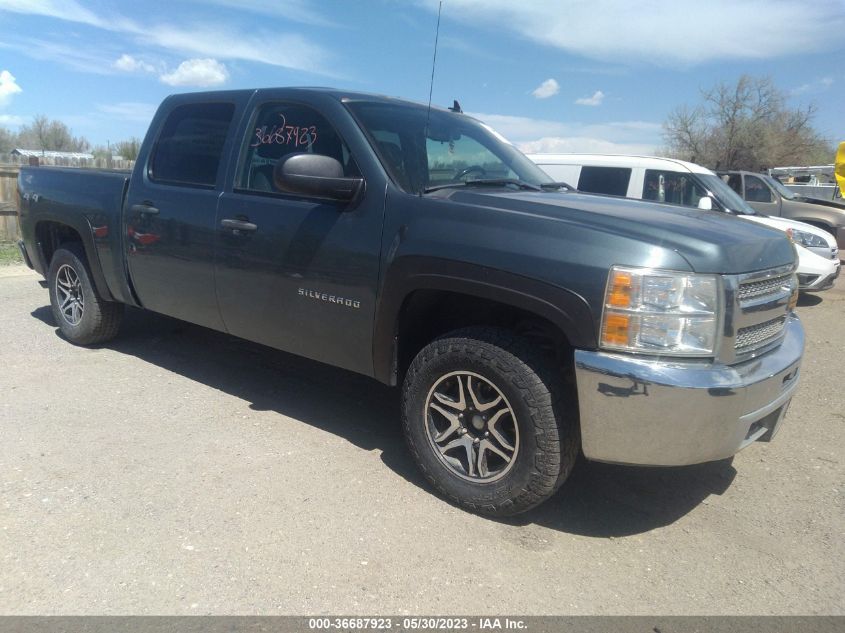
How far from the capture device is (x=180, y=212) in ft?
14.6

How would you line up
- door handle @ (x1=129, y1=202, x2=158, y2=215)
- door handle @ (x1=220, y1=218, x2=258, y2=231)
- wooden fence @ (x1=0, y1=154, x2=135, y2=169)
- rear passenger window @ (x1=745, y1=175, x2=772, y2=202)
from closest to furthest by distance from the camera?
door handle @ (x1=220, y1=218, x2=258, y2=231)
door handle @ (x1=129, y1=202, x2=158, y2=215)
rear passenger window @ (x1=745, y1=175, x2=772, y2=202)
wooden fence @ (x1=0, y1=154, x2=135, y2=169)

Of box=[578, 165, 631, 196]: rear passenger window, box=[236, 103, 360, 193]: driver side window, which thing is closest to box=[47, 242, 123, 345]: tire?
box=[236, 103, 360, 193]: driver side window

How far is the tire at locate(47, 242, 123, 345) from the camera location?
5.51 metres

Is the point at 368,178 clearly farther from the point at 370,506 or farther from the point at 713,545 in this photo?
the point at 713,545

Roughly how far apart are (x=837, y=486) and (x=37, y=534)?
4052 mm

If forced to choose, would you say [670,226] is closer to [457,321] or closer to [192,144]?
[457,321]

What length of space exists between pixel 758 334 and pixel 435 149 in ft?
6.49

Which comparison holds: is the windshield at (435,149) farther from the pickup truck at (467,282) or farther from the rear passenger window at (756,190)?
the rear passenger window at (756,190)

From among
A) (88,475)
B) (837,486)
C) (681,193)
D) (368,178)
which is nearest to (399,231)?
(368,178)

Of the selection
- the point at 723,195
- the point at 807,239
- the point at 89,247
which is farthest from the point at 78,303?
the point at 807,239

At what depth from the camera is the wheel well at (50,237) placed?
582cm

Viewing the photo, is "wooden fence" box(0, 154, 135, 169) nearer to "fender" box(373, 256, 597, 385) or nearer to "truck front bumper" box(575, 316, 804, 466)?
"fender" box(373, 256, 597, 385)

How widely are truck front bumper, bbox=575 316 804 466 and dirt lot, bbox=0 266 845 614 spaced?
542 millimetres

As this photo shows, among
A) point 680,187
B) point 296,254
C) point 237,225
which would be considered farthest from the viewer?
point 680,187
